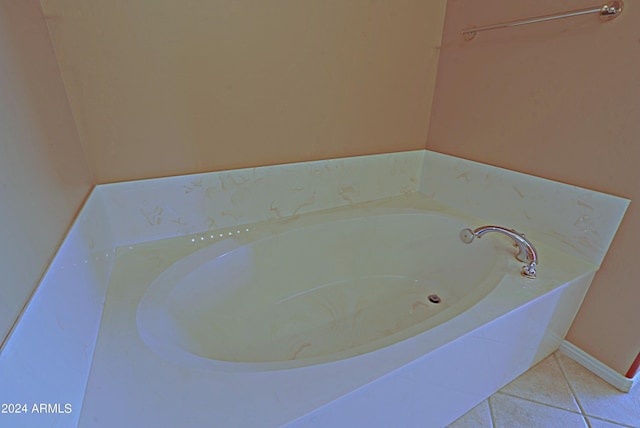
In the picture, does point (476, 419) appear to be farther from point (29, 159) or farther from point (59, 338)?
point (29, 159)

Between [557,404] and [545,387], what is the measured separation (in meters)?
0.07

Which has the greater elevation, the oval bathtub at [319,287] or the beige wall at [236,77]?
the beige wall at [236,77]

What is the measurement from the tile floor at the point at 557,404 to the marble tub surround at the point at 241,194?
3.48 feet

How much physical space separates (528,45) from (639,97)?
1.46 feet

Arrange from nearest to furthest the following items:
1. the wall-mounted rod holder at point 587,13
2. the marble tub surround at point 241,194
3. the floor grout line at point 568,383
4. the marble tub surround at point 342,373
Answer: the marble tub surround at point 342,373 → the wall-mounted rod holder at point 587,13 → the floor grout line at point 568,383 → the marble tub surround at point 241,194

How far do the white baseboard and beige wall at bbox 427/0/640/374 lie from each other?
2cm

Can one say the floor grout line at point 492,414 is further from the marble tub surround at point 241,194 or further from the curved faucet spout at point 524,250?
the marble tub surround at point 241,194

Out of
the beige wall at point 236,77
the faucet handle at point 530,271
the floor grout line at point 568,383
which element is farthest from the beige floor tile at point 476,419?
the beige wall at point 236,77

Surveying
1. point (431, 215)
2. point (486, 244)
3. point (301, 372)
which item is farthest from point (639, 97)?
point (301, 372)

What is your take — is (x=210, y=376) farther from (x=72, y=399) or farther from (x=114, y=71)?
(x=114, y=71)

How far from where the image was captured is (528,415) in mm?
1090

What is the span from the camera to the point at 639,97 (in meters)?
1.01

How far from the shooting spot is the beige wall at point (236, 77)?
3.48ft

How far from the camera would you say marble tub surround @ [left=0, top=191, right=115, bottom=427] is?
487 millimetres
